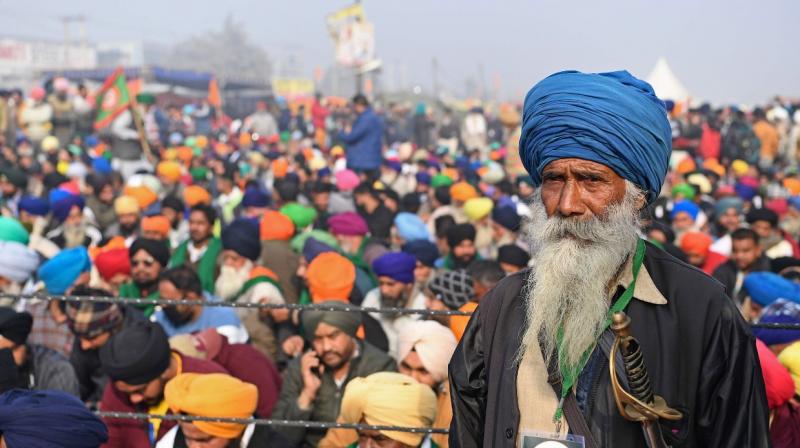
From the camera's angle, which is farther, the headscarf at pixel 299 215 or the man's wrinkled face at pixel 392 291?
the headscarf at pixel 299 215

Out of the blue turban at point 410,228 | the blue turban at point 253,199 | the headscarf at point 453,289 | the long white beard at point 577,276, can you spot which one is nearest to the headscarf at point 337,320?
the headscarf at point 453,289

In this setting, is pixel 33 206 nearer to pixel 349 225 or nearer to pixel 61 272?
pixel 61 272

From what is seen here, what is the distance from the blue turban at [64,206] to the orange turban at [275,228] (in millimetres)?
2370

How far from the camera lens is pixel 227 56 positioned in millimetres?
119000

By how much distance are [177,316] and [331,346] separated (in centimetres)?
138

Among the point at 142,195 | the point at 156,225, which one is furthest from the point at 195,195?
the point at 156,225

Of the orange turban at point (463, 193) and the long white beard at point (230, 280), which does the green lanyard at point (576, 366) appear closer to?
the long white beard at point (230, 280)

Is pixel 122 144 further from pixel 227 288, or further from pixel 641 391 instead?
pixel 641 391

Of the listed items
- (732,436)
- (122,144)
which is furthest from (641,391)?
(122,144)

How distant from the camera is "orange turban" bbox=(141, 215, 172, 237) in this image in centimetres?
810

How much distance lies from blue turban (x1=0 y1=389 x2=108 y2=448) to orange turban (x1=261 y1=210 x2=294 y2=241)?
4.64 m

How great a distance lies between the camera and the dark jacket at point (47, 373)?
14.4ft

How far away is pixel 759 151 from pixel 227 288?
12.7 metres

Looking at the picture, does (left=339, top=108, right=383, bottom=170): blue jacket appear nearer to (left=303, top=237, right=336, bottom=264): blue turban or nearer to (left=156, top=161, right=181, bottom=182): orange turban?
(left=156, top=161, right=181, bottom=182): orange turban
